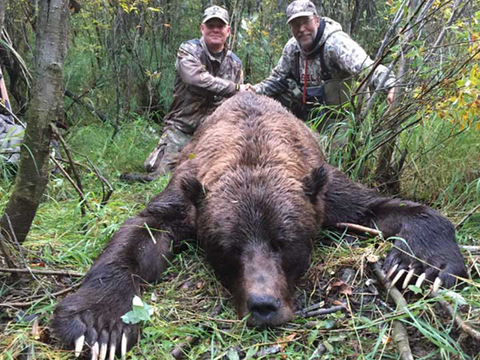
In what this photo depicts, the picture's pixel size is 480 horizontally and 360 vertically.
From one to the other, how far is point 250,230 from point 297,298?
19.6 inches

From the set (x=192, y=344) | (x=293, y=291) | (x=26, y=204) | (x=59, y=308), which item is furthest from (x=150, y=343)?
(x=26, y=204)

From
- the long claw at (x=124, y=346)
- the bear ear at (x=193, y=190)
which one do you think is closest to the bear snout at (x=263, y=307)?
the long claw at (x=124, y=346)

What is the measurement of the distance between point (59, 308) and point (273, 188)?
143 cm

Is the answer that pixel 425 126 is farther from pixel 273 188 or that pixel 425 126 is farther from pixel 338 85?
pixel 273 188

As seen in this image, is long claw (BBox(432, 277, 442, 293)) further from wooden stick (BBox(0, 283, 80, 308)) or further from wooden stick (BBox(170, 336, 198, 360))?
wooden stick (BBox(0, 283, 80, 308))

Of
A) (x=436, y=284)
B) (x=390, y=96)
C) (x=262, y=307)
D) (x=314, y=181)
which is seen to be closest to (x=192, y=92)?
(x=390, y=96)

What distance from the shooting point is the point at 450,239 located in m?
2.97

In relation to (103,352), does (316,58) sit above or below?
above

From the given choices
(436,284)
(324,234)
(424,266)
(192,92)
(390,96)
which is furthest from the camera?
(192,92)

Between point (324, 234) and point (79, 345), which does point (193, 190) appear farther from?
point (79, 345)

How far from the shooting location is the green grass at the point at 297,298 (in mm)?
2311

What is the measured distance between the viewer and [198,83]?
21.3 feet

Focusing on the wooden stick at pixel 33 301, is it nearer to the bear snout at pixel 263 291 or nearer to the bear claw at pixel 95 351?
the bear claw at pixel 95 351

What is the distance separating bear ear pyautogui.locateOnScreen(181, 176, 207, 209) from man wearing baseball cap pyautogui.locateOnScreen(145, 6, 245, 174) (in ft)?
9.47
